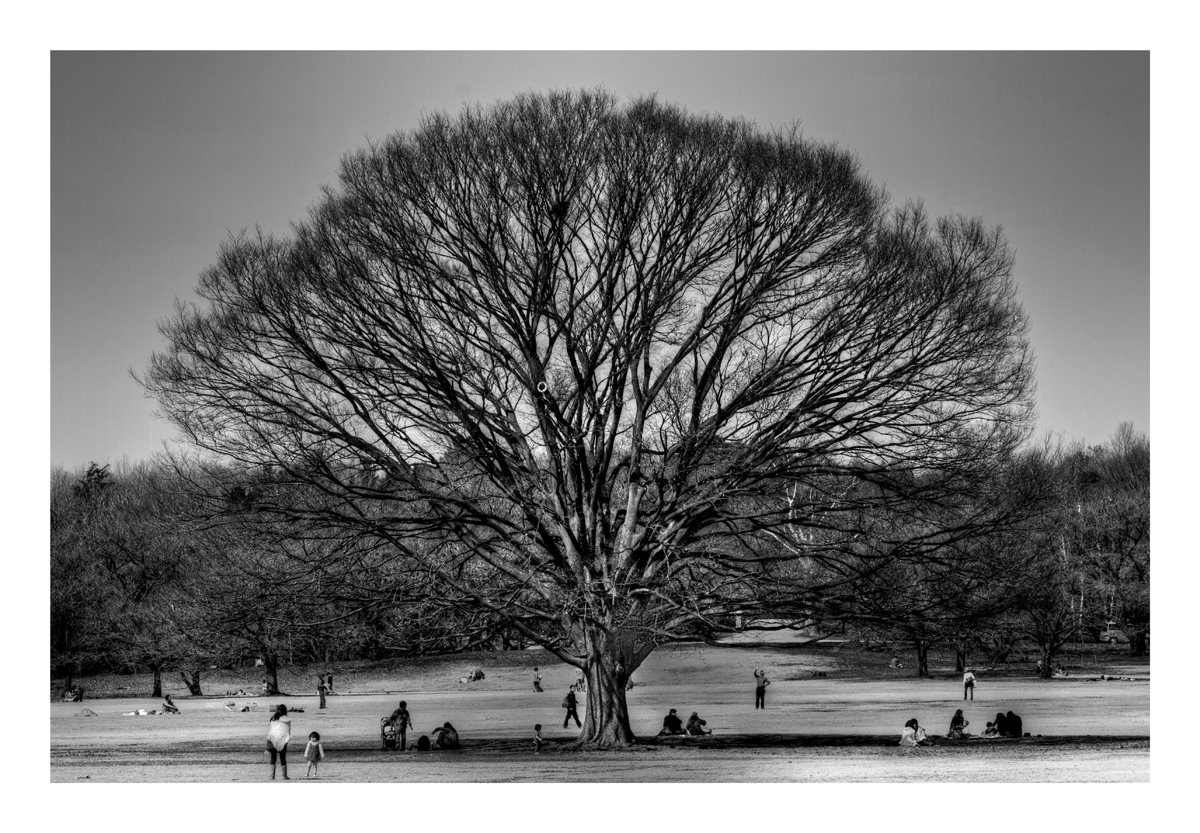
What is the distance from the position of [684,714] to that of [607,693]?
30.3 feet

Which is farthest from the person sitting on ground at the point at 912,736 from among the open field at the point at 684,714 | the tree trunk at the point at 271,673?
the tree trunk at the point at 271,673

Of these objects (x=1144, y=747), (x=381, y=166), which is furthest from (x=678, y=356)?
(x=1144, y=747)

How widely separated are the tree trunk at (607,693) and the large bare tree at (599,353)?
0.16 feet

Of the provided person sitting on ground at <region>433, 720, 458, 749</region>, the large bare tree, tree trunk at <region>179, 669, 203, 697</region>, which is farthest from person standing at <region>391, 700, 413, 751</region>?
tree trunk at <region>179, 669, 203, 697</region>

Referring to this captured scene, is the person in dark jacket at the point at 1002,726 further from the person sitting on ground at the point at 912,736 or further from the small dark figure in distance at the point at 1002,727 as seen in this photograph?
the person sitting on ground at the point at 912,736

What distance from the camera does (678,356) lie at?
18.8 m

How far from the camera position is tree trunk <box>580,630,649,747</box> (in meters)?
18.6

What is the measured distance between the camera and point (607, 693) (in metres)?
18.8

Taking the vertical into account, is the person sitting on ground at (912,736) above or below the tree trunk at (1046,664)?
above

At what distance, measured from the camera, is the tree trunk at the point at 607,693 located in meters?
18.6

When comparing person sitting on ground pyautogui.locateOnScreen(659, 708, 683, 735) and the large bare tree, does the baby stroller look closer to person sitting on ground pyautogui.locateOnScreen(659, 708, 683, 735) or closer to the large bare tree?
the large bare tree

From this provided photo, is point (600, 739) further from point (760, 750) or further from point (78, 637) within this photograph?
point (78, 637)

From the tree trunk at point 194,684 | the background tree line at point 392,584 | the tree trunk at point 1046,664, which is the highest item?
the background tree line at point 392,584

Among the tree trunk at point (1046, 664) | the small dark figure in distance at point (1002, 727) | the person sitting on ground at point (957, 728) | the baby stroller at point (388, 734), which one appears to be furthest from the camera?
the tree trunk at point (1046, 664)
